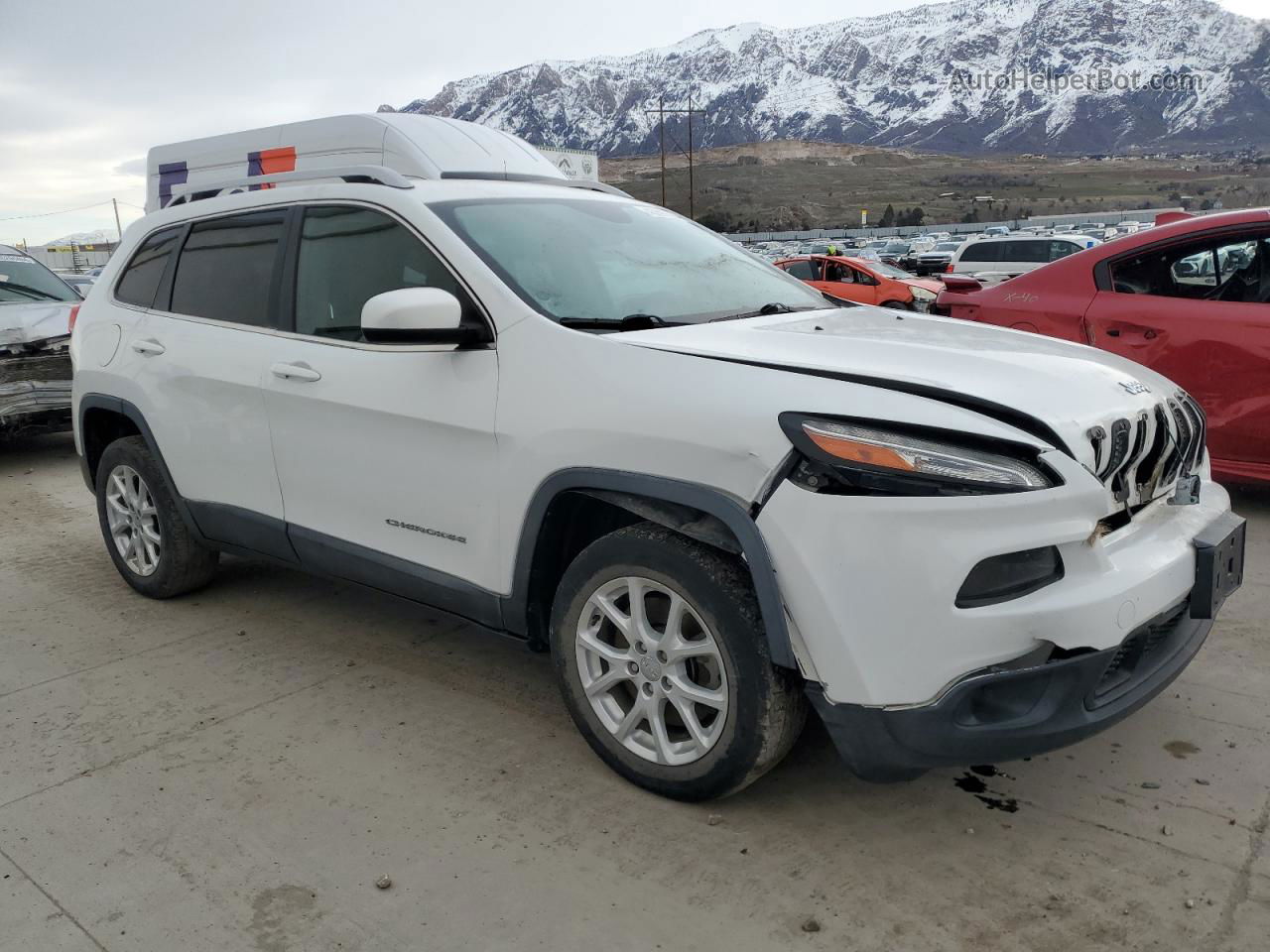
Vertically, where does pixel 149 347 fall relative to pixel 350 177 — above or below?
below

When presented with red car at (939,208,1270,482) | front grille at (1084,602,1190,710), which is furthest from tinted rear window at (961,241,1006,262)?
front grille at (1084,602,1190,710)

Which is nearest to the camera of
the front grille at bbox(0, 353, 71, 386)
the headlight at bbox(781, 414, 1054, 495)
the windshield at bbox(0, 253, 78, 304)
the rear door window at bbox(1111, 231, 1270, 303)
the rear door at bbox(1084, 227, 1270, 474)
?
the headlight at bbox(781, 414, 1054, 495)

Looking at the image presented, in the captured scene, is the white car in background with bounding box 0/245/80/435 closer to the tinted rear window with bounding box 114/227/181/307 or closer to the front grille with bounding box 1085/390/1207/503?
the tinted rear window with bounding box 114/227/181/307

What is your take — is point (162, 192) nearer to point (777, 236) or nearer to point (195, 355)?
point (195, 355)

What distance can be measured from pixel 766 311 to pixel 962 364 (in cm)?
88

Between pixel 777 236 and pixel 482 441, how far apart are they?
245 feet

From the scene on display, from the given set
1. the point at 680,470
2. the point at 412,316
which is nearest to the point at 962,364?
the point at 680,470

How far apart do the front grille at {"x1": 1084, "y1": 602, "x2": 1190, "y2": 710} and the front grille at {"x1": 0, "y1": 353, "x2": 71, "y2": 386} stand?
25.5 feet

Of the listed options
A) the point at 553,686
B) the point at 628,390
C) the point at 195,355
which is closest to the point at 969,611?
the point at 628,390

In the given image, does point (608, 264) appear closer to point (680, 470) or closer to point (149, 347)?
point (680, 470)

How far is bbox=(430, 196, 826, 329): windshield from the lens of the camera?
323 cm

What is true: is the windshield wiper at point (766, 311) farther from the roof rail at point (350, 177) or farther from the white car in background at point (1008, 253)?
the white car in background at point (1008, 253)

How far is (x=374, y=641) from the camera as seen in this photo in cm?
425

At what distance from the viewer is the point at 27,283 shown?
8.76 m
